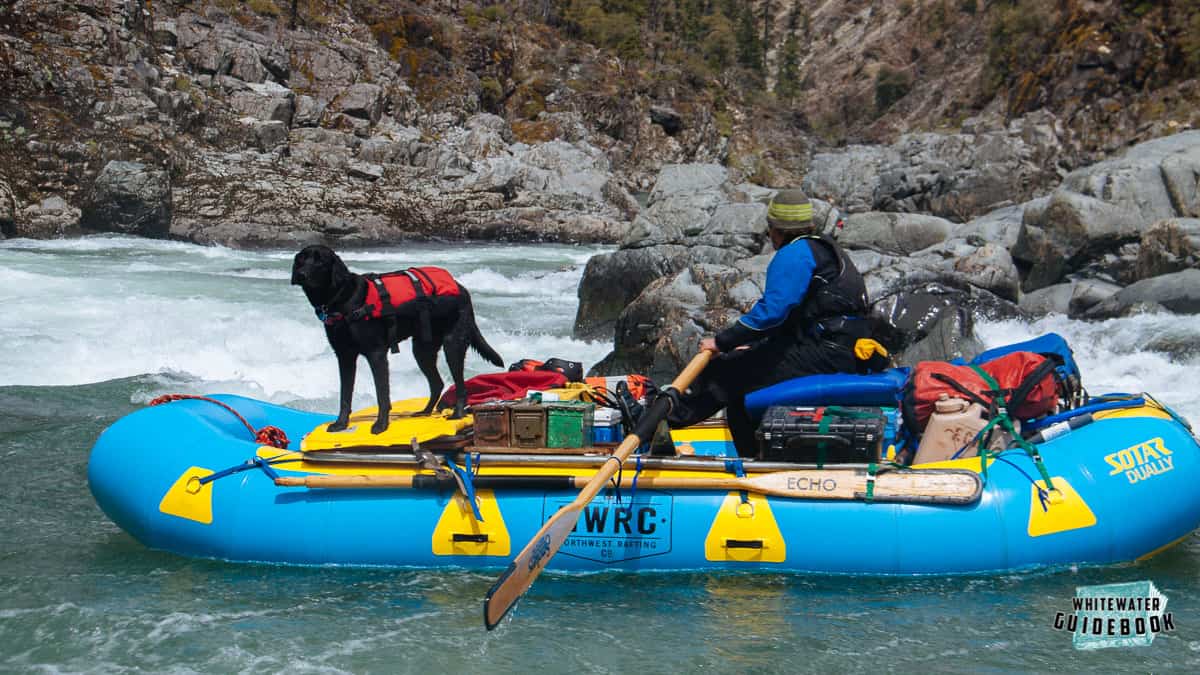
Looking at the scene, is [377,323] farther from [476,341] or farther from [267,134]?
[267,134]

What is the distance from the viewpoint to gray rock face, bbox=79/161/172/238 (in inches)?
1022

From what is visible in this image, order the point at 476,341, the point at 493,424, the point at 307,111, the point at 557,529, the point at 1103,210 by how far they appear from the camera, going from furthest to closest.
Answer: the point at 307,111 < the point at 1103,210 < the point at 476,341 < the point at 493,424 < the point at 557,529

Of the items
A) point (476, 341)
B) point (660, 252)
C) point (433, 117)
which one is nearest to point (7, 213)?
point (660, 252)

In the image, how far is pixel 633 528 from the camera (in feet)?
17.7

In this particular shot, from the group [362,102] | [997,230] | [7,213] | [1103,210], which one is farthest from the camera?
[362,102]

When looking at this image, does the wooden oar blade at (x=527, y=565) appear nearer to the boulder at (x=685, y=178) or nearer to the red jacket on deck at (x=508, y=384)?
the red jacket on deck at (x=508, y=384)

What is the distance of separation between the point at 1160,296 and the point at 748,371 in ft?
28.3

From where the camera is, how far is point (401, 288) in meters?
6.36

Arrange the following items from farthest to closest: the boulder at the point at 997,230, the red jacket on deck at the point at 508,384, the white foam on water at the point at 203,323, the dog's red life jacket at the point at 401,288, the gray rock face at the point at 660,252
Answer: the boulder at the point at 997,230 < the gray rock face at the point at 660,252 < the white foam on water at the point at 203,323 < the red jacket on deck at the point at 508,384 < the dog's red life jacket at the point at 401,288

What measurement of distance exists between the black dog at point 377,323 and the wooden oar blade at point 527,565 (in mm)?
1571

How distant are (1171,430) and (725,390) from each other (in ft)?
7.40

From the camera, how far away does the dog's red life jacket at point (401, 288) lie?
6.21 m

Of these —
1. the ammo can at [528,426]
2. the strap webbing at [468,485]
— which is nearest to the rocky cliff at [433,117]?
the ammo can at [528,426]

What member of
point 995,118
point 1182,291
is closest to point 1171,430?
point 1182,291
